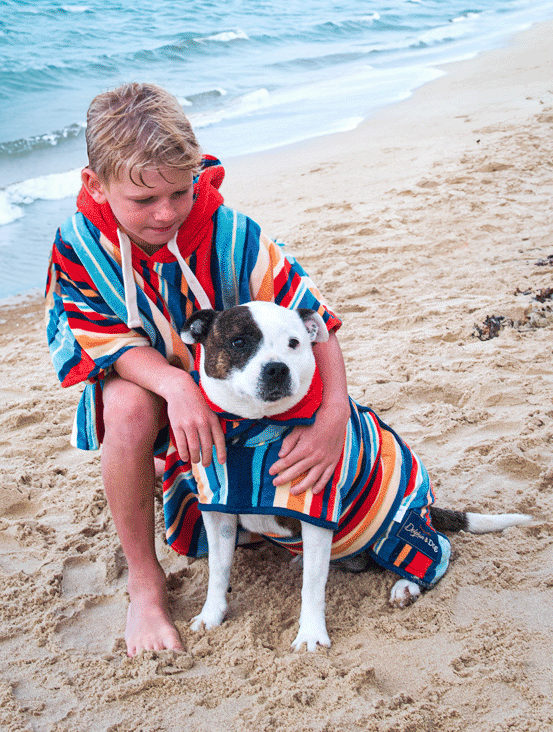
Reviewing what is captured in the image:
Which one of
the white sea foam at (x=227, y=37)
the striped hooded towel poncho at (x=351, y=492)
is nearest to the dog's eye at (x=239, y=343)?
the striped hooded towel poncho at (x=351, y=492)

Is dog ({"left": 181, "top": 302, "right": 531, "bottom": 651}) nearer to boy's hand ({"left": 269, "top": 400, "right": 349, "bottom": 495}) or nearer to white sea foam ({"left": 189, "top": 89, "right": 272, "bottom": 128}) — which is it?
boy's hand ({"left": 269, "top": 400, "right": 349, "bottom": 495})

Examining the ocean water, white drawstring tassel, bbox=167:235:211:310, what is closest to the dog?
white drawstring tassel, bbox=167:235:211:310

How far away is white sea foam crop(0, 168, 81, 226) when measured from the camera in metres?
8.06

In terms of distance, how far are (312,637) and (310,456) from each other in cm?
58

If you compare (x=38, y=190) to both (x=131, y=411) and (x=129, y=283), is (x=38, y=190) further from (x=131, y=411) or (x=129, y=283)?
(x=131, y=411)

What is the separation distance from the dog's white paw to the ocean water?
4684 millimetres

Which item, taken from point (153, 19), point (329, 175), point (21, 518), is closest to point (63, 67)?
Result: point (153, 19)

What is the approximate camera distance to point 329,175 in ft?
24.4

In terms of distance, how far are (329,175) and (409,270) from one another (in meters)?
2.93

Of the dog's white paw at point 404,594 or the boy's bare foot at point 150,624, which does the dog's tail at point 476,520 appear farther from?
the boy's bare foot at point 150,624

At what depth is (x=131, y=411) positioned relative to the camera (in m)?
2.28

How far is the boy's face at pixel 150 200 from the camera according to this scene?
2.06m

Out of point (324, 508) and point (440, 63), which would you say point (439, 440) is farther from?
point (440, 63)

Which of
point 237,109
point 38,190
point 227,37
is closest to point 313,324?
point 38,190
